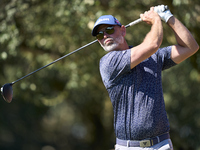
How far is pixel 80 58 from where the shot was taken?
9492 mm

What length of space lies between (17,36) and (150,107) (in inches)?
226

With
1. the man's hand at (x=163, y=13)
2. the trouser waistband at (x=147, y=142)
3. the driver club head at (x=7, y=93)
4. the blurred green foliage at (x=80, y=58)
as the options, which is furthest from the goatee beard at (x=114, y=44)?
the blurred green foliage at (x=80, y=58)

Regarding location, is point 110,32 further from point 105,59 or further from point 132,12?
point 132,12

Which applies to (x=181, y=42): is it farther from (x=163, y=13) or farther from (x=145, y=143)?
(x=145, y=143)

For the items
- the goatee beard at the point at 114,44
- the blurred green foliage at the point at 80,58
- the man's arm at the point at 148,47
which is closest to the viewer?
the man's arm at the point at 148,47

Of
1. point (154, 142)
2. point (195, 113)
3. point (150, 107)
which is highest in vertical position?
point (150, 107)

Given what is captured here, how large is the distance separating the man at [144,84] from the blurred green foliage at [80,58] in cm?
333

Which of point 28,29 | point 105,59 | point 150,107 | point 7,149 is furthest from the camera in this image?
point 7,149

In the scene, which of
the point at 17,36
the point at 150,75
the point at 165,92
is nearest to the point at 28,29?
the point at 17,36

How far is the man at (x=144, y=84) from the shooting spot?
9.93ft

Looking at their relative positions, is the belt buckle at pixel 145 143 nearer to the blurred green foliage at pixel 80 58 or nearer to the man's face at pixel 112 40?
the man's face at pixel 112 40

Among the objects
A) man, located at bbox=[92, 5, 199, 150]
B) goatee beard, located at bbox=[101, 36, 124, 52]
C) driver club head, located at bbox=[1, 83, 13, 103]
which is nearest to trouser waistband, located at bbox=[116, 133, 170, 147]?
man, located at bbox=[92, 5, 199, 150]

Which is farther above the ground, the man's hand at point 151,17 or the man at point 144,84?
the man's hand at point 151,17

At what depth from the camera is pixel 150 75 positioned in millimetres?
3115
